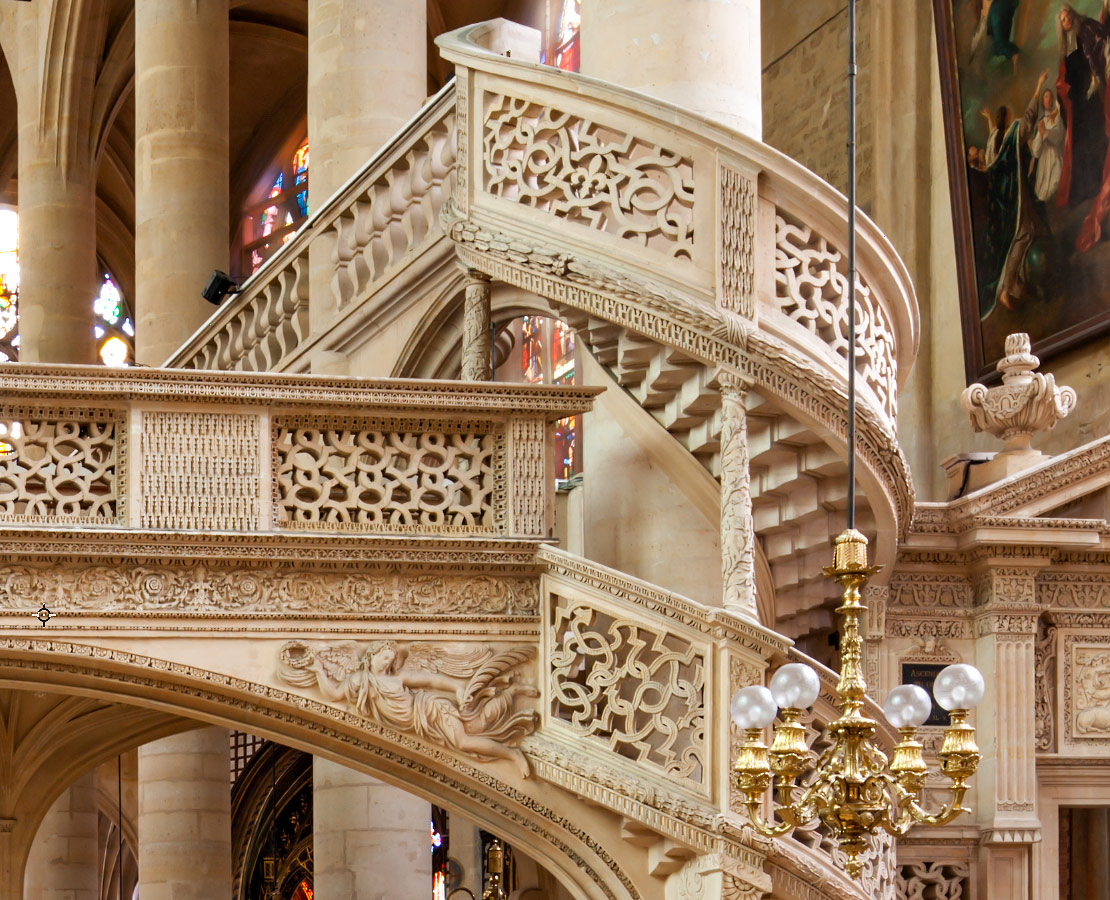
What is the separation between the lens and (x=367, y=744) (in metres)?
6.46

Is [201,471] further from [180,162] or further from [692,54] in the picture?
[180,162]

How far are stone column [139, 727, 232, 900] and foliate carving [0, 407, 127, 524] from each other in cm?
512

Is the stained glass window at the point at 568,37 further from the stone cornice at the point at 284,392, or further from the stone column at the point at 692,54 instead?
the stone cornice at the point at 284,392

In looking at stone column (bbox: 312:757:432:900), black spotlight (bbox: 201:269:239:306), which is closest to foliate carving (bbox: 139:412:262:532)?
stone column (bbox: 312:757:432:900)

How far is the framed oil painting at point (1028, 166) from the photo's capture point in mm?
11922

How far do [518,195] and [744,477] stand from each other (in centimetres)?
125

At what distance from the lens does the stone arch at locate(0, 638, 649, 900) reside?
6.29 meters

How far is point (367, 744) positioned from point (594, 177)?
1.99 m

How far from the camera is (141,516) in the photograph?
20.8 feet

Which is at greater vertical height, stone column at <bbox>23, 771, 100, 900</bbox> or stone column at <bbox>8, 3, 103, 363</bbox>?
stone column at <bbox>8, 3, 103, 363</bbox>

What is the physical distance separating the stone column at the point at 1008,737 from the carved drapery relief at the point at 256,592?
9.63 feet

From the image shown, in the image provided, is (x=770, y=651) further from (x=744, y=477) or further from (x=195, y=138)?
(x=195, y=138)

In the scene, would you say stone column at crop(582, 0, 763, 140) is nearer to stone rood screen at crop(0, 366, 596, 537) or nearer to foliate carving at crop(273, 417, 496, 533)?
stone rood screen at crop(0, 366, 596, 537)

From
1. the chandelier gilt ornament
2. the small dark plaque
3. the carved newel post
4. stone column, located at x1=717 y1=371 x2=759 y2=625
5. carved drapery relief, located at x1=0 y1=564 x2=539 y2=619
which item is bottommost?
the chandelier gilt ornament
